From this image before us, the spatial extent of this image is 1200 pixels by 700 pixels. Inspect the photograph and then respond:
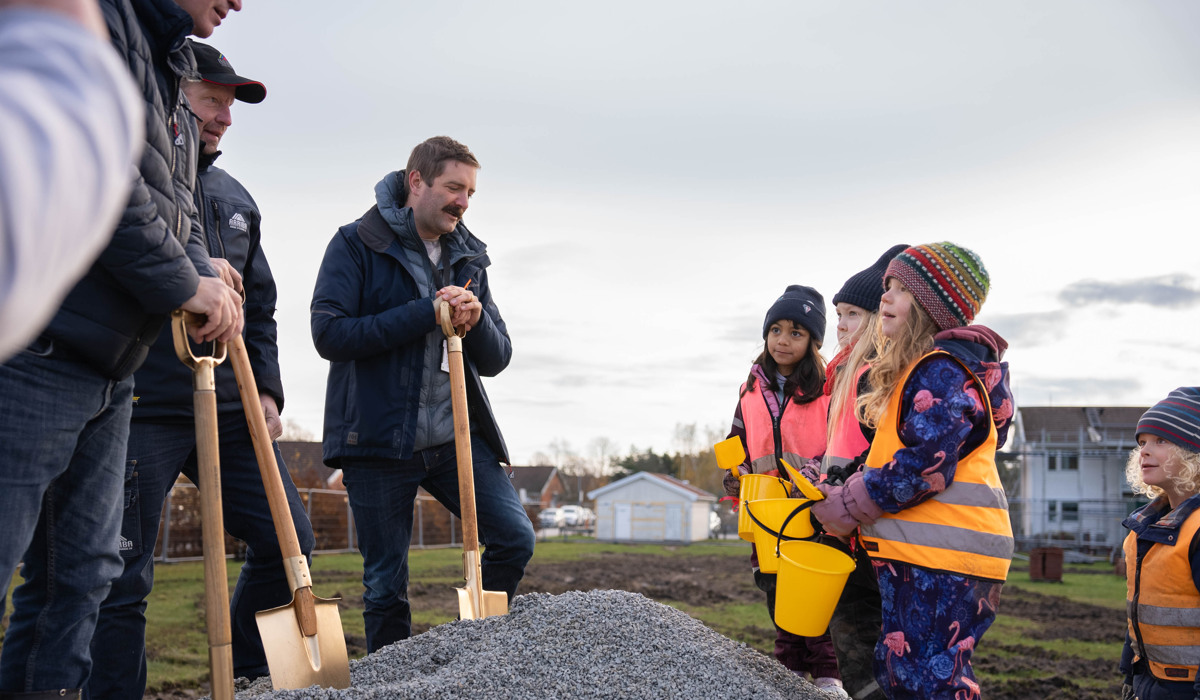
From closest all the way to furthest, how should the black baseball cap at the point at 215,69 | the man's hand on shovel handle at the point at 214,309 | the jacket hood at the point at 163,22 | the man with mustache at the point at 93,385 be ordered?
the man with mustache at the point at 93,385 < the jacket hood at the point at 163,22 < the man's hand on shovel handle at the point at 214,309 < the black baseball cap at the point at 215,69

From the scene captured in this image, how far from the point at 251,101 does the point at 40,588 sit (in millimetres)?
2079

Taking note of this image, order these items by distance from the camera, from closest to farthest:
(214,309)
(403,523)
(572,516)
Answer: (214,309) < (403,523) < (572,516)

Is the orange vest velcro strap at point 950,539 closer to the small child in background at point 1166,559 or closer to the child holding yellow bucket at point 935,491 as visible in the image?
the child holding yellow bucket at point 935,491

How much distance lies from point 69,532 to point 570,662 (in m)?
1.59

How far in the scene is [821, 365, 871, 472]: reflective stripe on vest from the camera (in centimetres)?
379

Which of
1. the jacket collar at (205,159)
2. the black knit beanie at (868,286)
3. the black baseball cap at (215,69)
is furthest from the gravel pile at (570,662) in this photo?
the black baseball cap at (215,69)

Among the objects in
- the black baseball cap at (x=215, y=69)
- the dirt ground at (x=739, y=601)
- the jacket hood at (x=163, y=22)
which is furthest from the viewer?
the dirt ground at (x=739, y=601)

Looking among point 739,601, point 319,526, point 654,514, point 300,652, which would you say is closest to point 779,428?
point 300,652

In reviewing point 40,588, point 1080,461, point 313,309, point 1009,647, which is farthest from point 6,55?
point 1080,461

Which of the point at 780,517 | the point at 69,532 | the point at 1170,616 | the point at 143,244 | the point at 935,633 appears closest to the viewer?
the point at 143,244

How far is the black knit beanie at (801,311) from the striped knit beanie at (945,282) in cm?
133

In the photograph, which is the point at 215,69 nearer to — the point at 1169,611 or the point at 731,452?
the point at 731,452

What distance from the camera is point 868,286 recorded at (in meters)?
4.47

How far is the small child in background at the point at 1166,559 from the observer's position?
3080 mm
